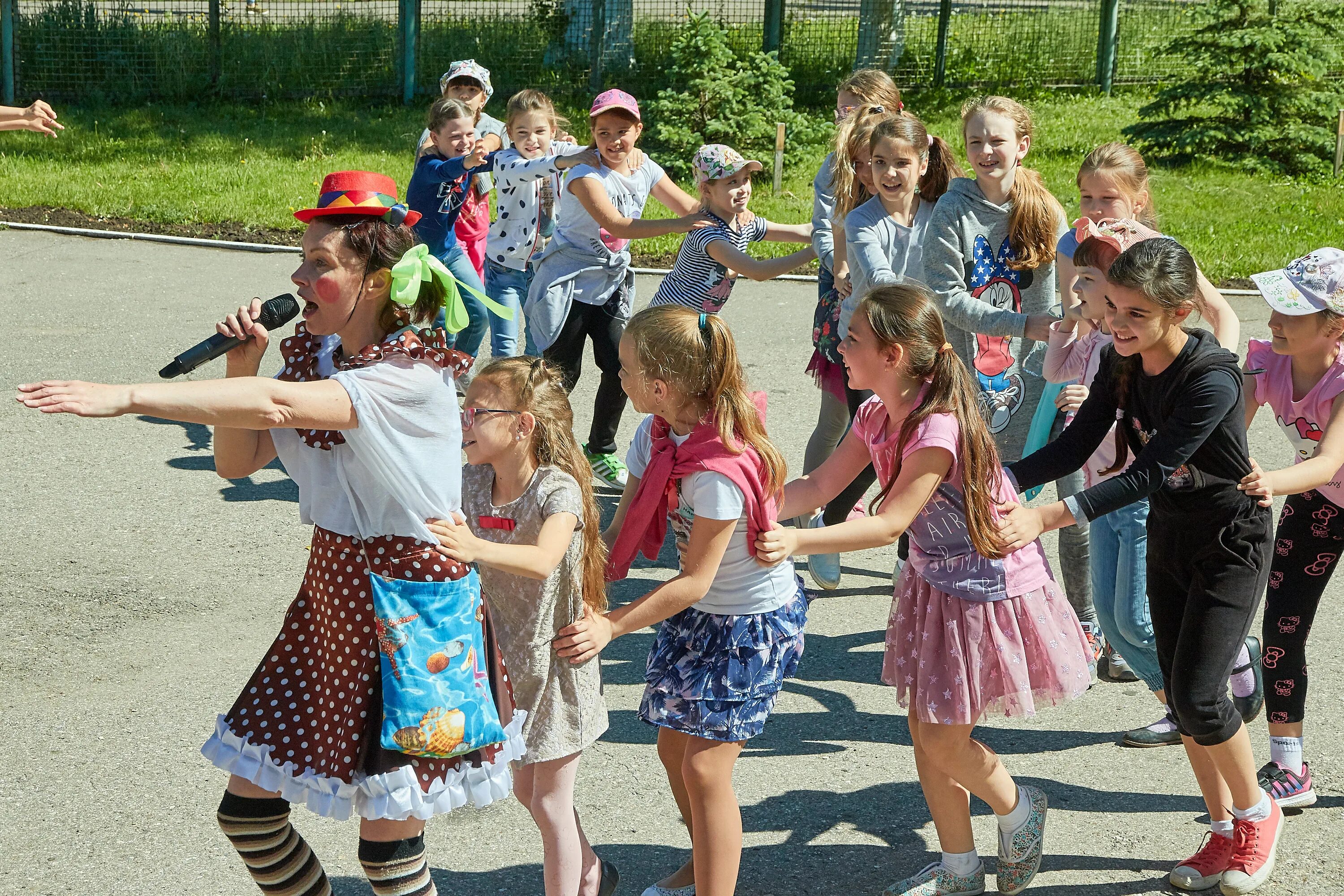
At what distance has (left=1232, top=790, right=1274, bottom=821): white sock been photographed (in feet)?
12.0

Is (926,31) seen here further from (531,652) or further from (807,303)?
(531,652)

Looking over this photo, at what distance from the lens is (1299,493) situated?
12.8 feet

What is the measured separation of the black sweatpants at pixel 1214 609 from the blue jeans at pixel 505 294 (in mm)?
4183

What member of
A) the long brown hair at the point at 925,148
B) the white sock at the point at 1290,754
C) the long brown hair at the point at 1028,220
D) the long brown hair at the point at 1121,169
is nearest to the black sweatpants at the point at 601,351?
the long brown hair at the point at 925,148

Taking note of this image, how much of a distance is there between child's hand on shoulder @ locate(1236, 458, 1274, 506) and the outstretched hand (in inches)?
105

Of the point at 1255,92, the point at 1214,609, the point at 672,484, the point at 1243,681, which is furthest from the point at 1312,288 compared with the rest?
the point at 1255,92

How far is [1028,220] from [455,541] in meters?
3.14

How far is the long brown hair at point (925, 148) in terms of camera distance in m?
5.38

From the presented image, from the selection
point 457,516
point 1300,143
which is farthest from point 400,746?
point 1300,143

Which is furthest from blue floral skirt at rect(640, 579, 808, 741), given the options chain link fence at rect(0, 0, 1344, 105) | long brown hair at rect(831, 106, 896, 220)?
chain link fence at rect(0, 0, 1344, 105)

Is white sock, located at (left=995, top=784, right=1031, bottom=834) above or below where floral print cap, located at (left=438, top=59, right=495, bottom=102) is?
below

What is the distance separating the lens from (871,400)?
12.4 ft

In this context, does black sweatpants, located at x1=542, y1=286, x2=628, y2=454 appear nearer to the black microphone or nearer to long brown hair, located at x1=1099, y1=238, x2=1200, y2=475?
long brown hair, located at x1=1099, y1=238, x2=1200, y2=475

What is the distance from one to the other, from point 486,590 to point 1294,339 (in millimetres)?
2422
